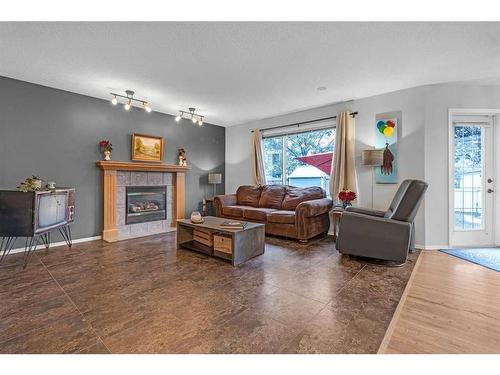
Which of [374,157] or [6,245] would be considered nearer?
[6,245]

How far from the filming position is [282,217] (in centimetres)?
384

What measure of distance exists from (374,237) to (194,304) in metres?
2.14

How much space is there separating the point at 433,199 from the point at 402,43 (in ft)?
7.55

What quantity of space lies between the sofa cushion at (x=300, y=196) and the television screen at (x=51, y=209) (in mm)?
3505

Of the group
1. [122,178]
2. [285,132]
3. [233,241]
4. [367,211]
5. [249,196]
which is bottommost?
[233,241]

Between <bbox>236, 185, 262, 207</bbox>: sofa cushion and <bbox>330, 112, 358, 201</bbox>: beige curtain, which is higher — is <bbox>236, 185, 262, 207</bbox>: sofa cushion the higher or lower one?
the lower one

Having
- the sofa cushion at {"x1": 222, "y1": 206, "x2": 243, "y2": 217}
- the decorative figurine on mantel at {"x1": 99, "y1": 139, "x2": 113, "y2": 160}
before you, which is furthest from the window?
the decorative figurine on mantel at {"x1": 99, "y1": 139, "x2": 113, "y2": 160}

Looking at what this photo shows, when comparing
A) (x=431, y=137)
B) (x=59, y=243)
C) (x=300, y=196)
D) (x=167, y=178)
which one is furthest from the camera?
(x=167, y=178)

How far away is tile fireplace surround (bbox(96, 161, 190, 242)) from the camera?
3.96m

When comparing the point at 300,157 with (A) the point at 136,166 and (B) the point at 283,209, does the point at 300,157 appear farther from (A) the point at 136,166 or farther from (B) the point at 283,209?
(A) the point at 136,166

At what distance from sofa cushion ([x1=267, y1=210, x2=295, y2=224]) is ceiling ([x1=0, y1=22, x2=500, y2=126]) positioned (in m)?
1.96

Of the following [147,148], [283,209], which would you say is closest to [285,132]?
[283,209]

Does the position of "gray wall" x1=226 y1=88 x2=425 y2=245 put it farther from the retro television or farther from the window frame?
the retro television
